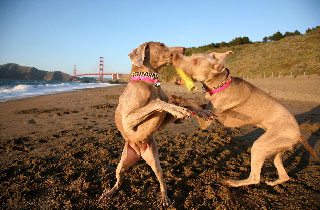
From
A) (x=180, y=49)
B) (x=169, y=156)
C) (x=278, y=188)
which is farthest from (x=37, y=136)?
(x=278, y=188)

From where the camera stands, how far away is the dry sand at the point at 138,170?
2930 millimetres

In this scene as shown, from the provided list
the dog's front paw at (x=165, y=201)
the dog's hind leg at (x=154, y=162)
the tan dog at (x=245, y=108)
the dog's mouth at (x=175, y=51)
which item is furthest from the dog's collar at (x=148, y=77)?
the dog's front paw at (x=165, y=201)

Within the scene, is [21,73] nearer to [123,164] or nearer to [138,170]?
[138,170]

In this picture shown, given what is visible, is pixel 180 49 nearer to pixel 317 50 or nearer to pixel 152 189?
pixel 152 189

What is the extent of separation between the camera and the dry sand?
2.93 m

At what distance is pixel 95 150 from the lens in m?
4.71

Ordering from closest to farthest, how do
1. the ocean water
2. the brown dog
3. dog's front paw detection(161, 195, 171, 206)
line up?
the brown dog → dog's front paw detection(161, 195, 171, 206) → the ocean water

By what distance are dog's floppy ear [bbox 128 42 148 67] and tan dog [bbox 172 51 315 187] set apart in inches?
23.9

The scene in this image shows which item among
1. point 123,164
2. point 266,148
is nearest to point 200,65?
point 266,148

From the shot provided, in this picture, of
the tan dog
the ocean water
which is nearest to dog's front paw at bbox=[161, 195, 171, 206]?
the tan dog

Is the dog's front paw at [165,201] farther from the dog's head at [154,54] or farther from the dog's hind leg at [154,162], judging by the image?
the dog's head at [154,54]

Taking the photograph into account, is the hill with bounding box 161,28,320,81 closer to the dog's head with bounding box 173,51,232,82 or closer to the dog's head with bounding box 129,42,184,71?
the dog's head with bounding box 173,51,232,82

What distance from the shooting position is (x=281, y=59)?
92.1 feet

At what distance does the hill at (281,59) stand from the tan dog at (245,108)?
2042 cm
